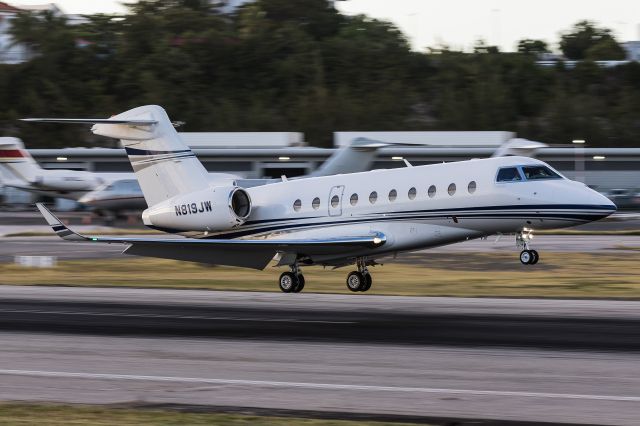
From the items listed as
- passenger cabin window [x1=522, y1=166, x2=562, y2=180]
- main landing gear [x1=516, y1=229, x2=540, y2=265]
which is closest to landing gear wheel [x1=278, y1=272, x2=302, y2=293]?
main landing gear [x1=516, y1=229, x2=540, y2=265]

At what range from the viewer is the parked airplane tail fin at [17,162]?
191 ft

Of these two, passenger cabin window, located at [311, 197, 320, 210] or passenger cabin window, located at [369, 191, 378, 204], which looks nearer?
passenger cabin window, located at [369, 191, 378, 204]

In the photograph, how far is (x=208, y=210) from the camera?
81.8 feet

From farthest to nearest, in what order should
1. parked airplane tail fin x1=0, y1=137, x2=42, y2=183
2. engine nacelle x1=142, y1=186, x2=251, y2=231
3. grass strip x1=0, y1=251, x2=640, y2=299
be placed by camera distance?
parked airplane tail fin x1=0, y1=137, x2=42, y2=183
engine nacelle x1=142, y1=186, x2=251, y2=231
grass strip x1=0, y1=251, x2=640, y2=299

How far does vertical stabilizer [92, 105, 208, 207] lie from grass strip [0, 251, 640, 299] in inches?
99.9

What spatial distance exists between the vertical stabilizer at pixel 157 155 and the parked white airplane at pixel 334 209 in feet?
0.08

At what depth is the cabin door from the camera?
24016 mm

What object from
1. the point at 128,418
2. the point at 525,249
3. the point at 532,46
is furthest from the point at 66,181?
the point at 532,46

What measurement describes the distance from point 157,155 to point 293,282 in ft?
16.4

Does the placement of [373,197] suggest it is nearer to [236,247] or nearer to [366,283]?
[366,283]

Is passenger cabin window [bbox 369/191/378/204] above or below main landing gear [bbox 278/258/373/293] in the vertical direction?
above

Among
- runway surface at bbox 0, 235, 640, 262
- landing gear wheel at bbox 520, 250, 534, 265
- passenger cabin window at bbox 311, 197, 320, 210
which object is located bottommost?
runway surface at bbox 0, 235, 640, 262

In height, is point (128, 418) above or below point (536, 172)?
below

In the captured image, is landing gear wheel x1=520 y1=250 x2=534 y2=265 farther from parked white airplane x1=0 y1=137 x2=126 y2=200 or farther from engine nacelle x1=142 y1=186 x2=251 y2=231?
parked white airplane x1=0 y1=137 x2=126 y2=200
